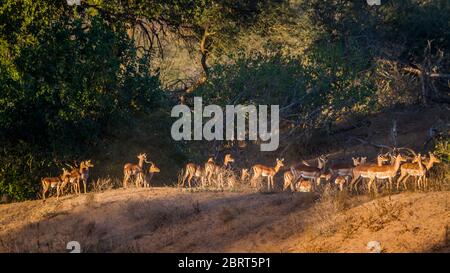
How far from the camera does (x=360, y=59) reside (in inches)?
1390

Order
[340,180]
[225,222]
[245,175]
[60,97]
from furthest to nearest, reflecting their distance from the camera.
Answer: [60,97] → [245,175] → [340,180] → [225,222]

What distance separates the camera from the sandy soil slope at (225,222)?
1555 centimetres

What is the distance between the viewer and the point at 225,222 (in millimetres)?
18188

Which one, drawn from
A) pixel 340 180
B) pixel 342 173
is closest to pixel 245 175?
pixel 342 173

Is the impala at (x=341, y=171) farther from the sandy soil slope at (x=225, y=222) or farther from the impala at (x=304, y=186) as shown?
the sandy soil slope at (x=225, y=222)

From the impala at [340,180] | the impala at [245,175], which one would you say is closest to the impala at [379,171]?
the impala at [340,180]

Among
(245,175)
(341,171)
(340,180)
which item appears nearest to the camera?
(340,180)

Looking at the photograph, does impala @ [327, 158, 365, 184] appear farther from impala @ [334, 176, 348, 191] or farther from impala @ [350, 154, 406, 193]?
impala @ [350, 154, 406, 193]

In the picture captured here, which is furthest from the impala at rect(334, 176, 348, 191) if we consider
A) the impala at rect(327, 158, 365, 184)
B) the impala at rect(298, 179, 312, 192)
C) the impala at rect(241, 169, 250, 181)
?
the impala at rect(241, 169, 250, 181)

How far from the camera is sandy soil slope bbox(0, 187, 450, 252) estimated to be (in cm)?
1555

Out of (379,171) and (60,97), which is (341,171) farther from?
(60,97)

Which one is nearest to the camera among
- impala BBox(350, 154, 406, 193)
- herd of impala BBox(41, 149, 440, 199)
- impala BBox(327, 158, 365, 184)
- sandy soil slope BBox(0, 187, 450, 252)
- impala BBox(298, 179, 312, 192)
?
sandy soil slope BBox(0, 187, 450, 252)

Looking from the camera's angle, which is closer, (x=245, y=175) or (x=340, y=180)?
(x=340, y=180)
